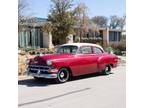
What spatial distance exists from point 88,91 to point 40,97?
1595mm

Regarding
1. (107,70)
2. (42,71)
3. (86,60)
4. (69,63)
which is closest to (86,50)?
(86,60)

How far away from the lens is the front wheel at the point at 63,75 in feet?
35.3

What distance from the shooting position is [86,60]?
38.9 ft

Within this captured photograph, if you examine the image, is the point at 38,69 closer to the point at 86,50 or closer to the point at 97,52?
the point at 86,50

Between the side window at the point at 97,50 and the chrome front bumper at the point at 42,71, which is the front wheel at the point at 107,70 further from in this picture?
the chrome front bumper at the point at 42,71

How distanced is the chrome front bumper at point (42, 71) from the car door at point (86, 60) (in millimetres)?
1341

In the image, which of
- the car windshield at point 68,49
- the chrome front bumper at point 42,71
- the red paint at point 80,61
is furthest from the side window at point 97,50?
the chrome front bumper at point 42,71

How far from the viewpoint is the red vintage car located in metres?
10.6

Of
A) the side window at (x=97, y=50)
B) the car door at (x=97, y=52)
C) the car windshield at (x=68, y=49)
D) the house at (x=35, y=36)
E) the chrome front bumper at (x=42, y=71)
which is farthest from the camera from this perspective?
the house at (x=35, y=36)

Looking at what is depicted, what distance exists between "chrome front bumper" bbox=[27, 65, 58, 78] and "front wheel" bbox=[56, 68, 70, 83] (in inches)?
10.5

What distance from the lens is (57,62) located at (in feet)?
34.9
